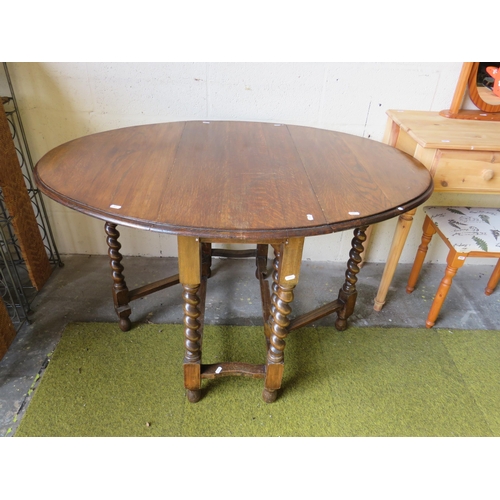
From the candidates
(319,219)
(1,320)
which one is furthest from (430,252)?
(1,320)

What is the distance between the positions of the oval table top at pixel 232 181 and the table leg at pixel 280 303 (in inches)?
5.8

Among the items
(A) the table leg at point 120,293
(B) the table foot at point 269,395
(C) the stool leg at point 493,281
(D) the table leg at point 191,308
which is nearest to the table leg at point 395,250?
(C) the stool leg at point 493,281

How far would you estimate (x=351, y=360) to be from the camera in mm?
1738

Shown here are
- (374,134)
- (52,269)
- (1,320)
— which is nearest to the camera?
(1,320)

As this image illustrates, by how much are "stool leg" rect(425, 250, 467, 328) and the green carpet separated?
87 mm

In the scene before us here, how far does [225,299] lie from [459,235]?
119cm

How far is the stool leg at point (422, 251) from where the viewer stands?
1.96 m

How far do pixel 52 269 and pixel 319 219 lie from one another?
1840 millimetres

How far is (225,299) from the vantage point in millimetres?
2072

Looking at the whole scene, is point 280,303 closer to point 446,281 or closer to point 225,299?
point 225,299

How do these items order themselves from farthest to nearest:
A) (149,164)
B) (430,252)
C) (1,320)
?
1. (430,252)
2. (1,320)
3. (149,164)

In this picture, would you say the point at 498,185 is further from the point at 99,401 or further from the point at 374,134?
the point at 99,401

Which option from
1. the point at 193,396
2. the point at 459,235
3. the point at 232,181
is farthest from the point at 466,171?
the point at 193,396
